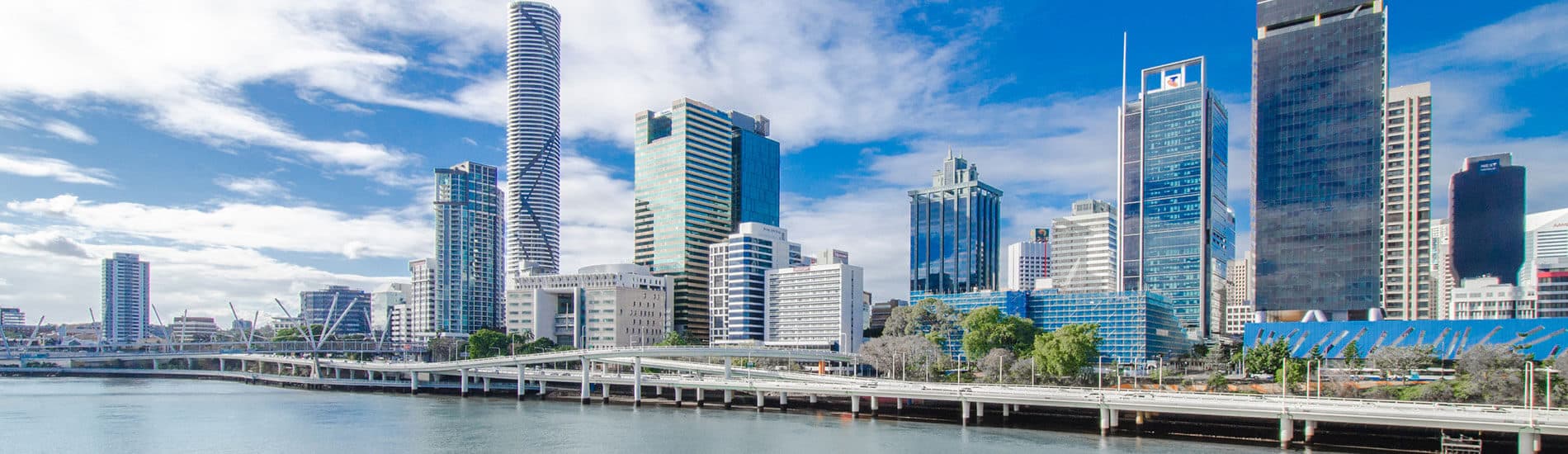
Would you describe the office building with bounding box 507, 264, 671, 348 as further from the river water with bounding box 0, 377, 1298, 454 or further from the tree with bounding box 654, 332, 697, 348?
the river water with bounding box 0, 377, 1298, 454

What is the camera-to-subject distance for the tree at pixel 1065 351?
105062mm

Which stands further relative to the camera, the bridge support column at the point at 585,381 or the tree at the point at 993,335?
the tree at the point at 993,335

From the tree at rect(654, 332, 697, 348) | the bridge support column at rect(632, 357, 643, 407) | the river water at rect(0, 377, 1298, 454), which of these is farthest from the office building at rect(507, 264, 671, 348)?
the bridge support column at rect(632, 357, 643, 407)

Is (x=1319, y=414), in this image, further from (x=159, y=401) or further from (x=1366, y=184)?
(x=159, y=401)

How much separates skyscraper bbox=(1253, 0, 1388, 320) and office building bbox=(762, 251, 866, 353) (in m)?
70.9

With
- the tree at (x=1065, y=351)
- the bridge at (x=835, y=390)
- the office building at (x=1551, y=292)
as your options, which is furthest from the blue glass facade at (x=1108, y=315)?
the office building at (x=1551, y=292)

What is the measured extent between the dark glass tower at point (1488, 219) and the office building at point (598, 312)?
5974 inches

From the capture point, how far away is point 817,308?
184125 mm

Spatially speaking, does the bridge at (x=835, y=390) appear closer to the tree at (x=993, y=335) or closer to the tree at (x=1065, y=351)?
the tree at (x=1065, y=351)

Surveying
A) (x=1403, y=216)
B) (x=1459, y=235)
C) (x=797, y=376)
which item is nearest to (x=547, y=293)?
(x=797, y=376)

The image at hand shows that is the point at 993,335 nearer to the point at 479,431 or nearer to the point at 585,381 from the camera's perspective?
the point at 585,381

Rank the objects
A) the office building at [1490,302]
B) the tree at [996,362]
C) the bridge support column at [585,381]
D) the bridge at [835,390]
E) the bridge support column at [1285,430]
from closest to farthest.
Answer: the bridge at [835,390]
the bridge support column at [1285,430]
the tree at [996,362]
the bridge support column at [585,381]
the office building at [1490,302]

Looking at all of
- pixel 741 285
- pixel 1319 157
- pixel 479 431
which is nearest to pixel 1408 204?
pixel 1319 157

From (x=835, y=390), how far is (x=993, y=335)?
1574 inches
